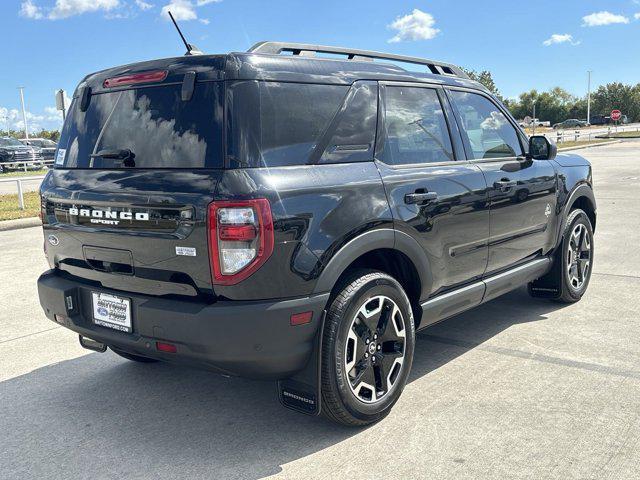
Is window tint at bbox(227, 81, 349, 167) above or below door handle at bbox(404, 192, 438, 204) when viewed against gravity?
above

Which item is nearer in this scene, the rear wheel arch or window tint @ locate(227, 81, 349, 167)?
window tint @ locate(227, 81, 349, 167)

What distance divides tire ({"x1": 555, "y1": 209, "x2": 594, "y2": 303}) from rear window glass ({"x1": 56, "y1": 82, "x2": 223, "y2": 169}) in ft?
11.5

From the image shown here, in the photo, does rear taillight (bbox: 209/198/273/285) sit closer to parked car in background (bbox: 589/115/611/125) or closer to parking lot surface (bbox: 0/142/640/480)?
parking lot surface (bbox: 0/142/640/480)

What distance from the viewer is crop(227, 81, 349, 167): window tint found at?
285 cm

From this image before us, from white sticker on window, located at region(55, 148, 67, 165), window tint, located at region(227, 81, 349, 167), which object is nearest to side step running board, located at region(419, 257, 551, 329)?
window tint, located at region(227, 81, 349, 167)

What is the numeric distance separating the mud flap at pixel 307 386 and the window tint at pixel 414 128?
1.16 metres

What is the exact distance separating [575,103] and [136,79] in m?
121

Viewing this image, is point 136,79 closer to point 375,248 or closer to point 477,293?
point 375,248

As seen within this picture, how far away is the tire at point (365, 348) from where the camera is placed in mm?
3053

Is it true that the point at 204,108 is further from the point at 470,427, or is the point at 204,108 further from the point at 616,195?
the point at 616,195

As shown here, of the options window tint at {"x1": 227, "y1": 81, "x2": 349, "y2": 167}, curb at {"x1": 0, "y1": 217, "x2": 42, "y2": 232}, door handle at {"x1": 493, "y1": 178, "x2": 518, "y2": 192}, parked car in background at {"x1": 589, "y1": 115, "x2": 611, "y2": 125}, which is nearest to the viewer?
window tint at {"x1": 227, "y1": 81, "x2": 349, "y2": 167}

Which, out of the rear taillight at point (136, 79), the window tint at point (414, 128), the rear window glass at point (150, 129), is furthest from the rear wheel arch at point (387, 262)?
the rear taillight at point (136, 79)

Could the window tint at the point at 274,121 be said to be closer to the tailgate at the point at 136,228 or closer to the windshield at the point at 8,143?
the tailgate at the point at 136,228

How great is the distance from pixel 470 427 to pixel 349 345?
77 cm
